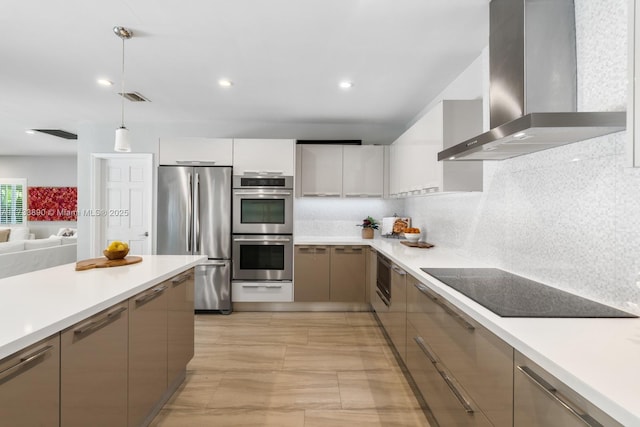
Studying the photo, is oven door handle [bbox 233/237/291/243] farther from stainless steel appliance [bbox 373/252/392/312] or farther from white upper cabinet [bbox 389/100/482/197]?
white upper cabinet [bbox 389/100/482/197]

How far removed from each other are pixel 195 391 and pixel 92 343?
4.25 ft

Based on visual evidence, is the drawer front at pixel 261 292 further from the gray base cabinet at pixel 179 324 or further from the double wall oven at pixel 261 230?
the gray base cabinet at pixel 179 324

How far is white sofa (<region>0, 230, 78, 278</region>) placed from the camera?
4590 mm

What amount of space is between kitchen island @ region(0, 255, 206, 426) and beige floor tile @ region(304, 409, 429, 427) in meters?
0.98

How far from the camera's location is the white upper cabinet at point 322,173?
15.0 feet

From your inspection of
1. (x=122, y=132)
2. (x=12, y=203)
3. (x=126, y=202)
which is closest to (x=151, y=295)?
(x=122, y=132)

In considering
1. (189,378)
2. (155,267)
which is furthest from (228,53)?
(189,378)

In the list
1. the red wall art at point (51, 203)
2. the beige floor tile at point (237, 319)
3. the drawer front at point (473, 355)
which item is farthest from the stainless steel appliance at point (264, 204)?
the red wall art at point (51, 203)

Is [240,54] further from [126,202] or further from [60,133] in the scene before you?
[60,133]

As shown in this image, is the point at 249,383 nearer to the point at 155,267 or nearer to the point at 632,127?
the point at 155,267

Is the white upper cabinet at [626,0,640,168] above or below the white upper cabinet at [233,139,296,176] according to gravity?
below

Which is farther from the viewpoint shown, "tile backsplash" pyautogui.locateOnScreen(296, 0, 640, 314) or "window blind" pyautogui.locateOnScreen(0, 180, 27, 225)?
"window blind" pyautogui.locateOnScreen(0, 180, 27, 225)

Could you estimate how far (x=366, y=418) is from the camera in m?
2.18

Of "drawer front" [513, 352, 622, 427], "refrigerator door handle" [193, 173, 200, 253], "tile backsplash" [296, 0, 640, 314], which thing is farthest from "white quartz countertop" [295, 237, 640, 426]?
"refrigerator door handle" [193, 173, 200, 253]
